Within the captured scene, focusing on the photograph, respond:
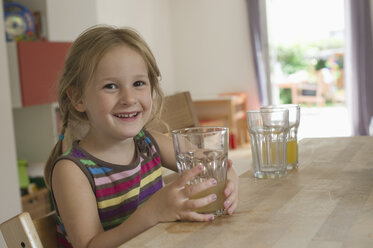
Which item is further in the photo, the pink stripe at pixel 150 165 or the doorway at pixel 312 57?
the doorway at pixel 312 57

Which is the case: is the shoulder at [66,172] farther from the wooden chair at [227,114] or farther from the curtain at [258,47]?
the curtain at [258,47]

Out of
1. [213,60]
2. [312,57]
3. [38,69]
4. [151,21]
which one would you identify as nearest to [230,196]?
[38,69]

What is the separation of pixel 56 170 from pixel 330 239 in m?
0.58

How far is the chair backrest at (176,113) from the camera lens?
4.93ft

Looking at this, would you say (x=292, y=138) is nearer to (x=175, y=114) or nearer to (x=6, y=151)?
(x=175, y=114)

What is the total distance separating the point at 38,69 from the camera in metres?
3.28

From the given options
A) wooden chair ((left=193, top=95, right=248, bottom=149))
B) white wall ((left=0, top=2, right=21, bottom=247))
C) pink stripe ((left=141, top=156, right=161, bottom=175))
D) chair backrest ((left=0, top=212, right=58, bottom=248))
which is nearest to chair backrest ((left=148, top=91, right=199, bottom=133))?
pink stripe ((left=141, top=156, right=161, bottom=175))

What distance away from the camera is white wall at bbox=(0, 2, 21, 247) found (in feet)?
8.50

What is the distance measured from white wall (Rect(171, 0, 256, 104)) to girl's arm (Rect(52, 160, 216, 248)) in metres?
5.29

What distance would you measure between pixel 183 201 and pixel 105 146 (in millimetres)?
412

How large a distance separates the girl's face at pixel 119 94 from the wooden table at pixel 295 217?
28 centimetres

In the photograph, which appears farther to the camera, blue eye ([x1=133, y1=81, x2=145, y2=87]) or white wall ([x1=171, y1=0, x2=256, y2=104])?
white wall ([x1=171, y1=0, x2=256, y2=104])

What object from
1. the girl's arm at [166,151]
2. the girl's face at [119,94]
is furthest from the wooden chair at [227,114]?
the girl's face at [119,94]

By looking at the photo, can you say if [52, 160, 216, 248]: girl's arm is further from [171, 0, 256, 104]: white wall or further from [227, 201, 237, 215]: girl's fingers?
[171, 0, 256, 104]: white wall
